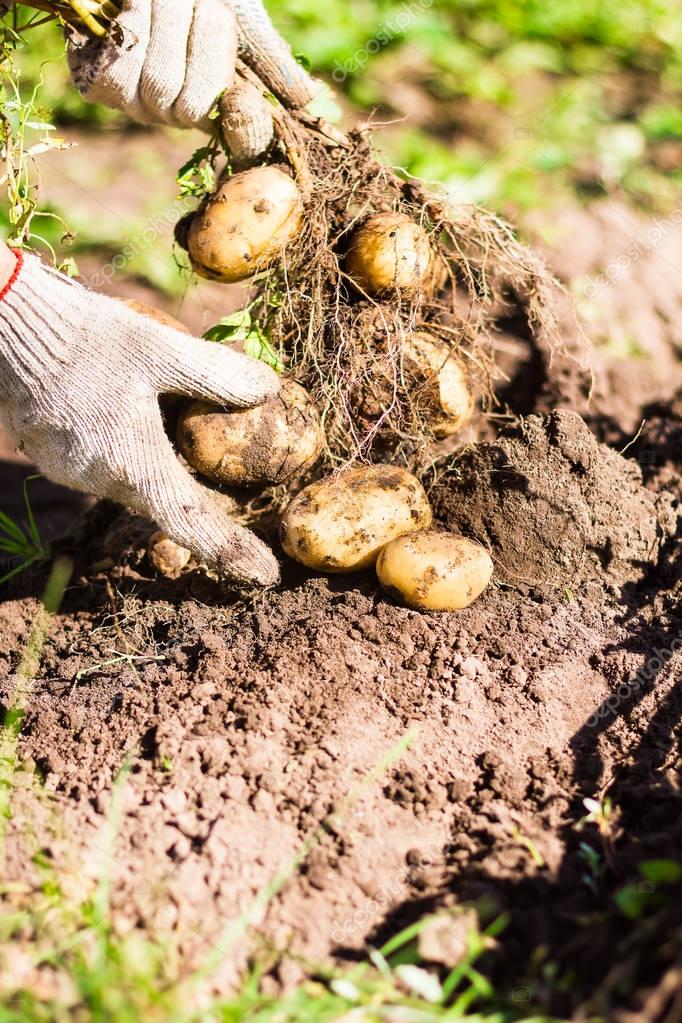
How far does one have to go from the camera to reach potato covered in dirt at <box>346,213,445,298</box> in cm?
232

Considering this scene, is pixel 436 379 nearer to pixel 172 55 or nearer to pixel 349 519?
pixel 349 519

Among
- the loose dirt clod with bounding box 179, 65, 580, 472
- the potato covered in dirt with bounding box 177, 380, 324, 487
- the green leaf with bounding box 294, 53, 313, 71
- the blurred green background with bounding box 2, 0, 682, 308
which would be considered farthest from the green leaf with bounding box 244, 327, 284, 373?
the blurred green background with bounding box 2, 0, 682, 308

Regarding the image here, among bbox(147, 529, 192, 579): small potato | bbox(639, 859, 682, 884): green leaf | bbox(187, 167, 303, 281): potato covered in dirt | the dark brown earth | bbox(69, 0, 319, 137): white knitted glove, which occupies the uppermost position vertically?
bbox(69, 0, 319, 137): white knitted glove

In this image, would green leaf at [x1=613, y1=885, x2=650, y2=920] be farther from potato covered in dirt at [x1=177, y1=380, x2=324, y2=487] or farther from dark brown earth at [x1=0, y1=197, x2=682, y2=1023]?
potato covered in dirt at [x1=177, y1=380, x2=324, y2=487]

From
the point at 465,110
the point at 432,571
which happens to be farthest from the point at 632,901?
the point at 465,110

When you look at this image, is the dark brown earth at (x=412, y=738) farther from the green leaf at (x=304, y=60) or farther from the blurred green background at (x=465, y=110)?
the blurred green background at (x=465, y=110)

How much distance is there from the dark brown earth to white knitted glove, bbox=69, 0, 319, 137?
122 centimetres

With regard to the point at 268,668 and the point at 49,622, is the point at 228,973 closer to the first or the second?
the point at 268,668

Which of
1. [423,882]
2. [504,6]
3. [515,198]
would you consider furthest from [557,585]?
[504,6]

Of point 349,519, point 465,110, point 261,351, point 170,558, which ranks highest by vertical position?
point 465,110

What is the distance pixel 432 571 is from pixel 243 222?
3.36 feet

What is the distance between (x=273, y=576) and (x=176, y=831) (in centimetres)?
77

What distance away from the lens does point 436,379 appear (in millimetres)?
2424

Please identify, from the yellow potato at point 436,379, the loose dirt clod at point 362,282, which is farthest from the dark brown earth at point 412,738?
the loose dirt clod at point 362,282
